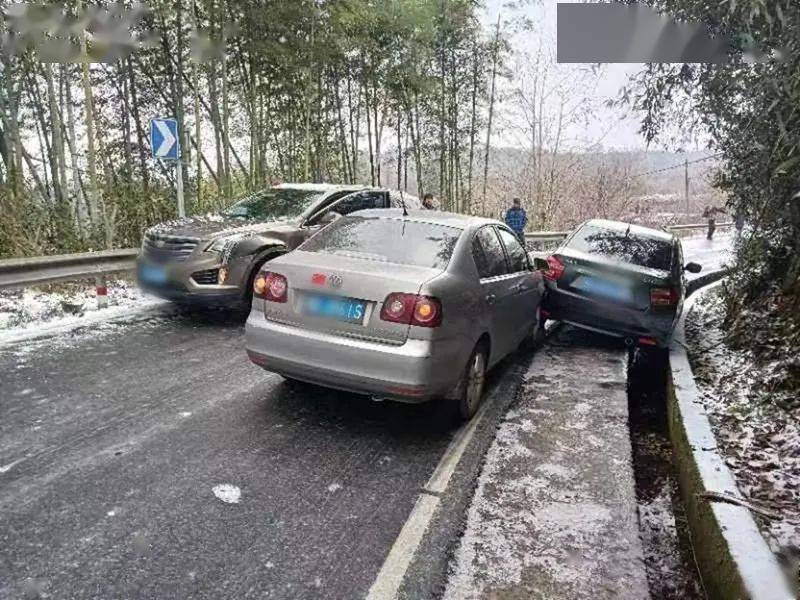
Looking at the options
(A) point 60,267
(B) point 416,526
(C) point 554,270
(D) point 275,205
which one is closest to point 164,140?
(D) point 275,205

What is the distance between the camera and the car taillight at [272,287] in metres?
4.09

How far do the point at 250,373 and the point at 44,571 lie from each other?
268 centimetres

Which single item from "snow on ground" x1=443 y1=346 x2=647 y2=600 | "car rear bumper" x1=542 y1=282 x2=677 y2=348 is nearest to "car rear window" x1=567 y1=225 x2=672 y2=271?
"car rear bumper" x1=542 y1=282 x2=677 y2=348

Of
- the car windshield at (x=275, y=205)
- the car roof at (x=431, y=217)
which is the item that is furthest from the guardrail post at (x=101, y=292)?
the car roof at (x=431, y=217)

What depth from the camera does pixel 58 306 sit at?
22.5 ft

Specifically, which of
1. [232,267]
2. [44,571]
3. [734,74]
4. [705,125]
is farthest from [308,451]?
[705,125]

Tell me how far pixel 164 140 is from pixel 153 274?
7.95ft

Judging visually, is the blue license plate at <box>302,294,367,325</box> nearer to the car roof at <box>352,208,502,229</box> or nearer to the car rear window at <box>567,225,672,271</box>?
the car roof at <box>352,208,502,229</box>

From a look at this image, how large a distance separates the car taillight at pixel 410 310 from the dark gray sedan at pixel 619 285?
3.22m

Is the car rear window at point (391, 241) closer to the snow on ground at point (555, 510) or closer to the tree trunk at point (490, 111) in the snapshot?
the snow on ground at point (555, 510)

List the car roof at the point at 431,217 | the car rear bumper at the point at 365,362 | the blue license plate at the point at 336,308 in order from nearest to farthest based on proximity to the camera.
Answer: the car rear bumper at the point at 365,362 → the blue license plate at the point at 336,308 → the car roof at the point at 431,217

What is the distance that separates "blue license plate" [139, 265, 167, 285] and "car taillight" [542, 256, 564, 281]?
4.15 m

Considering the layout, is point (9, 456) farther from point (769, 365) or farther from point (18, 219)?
point (18, 219)

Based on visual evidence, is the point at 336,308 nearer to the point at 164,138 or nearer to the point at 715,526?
the point at 715,526
